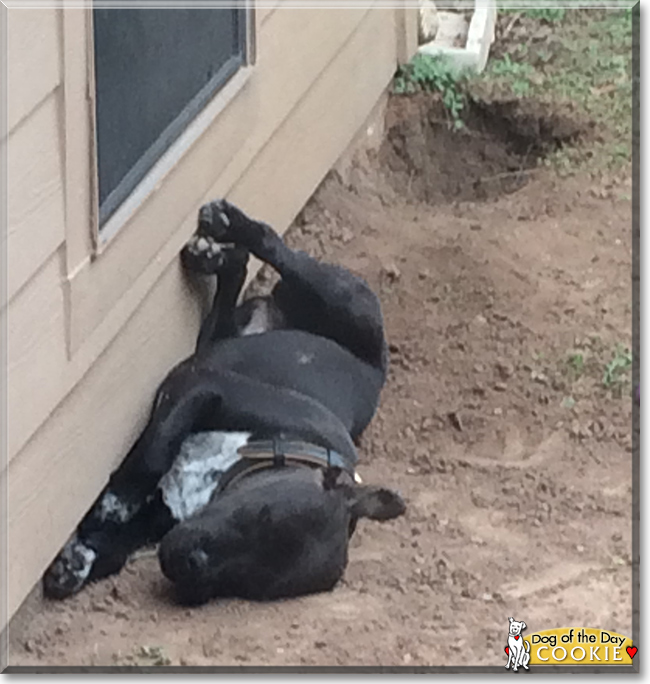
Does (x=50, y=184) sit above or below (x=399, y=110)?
above

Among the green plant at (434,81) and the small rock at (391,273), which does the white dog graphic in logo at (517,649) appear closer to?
the small rock at (391,273)

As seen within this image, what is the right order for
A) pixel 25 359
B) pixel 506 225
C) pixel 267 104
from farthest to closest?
pixel 506 225 < pixel 267 104 < pixel 25 359

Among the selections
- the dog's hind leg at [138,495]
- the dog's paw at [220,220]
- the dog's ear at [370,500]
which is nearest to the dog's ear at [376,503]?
the dog's ear at [370,500]

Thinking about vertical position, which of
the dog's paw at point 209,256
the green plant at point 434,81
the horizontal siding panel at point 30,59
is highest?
the horizontal siding panel at point 30,59

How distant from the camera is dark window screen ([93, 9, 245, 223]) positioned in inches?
138

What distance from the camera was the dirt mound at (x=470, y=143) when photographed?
649 centimetres

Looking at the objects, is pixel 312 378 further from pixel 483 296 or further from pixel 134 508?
pixel 483 296

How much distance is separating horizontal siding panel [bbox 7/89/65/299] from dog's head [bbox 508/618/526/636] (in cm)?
142

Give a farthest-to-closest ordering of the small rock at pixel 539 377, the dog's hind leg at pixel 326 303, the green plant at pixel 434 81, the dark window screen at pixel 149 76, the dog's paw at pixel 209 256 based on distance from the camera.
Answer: the green plant at pixel 434 81, the small rock at pixel 539 377, the dog's hind leg at pixel 326 303, the dog's paw at pixel 209 256, the dark window screen at pixel 149 76

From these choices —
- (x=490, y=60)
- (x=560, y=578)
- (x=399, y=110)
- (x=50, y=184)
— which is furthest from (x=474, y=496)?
(x=490, y=60)

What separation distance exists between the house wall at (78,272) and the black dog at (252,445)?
103 mm

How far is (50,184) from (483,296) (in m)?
2.45

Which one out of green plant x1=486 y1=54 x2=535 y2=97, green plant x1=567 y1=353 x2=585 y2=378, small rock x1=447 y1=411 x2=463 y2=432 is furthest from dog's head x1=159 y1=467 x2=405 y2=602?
green plant x1=486 y1=54 x2=535 y2=97

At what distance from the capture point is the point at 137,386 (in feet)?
12.6
